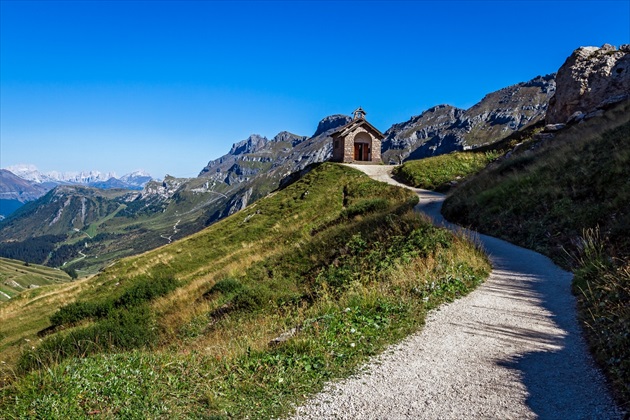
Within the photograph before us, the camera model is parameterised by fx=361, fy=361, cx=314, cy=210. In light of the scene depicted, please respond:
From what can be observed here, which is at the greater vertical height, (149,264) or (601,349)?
(601,349)

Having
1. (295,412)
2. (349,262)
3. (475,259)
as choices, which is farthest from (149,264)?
(295,412)

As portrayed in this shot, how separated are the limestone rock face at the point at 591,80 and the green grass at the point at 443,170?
30.8 ft

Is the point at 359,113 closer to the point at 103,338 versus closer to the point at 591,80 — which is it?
the point at 591,80

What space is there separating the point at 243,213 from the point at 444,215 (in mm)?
26003

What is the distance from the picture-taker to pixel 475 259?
12133mm

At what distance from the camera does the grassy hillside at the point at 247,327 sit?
558 centimetres

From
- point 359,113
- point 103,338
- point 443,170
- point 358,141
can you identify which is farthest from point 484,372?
point 359,113

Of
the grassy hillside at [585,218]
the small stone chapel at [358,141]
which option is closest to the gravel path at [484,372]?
the grassy hillside at [585,218]

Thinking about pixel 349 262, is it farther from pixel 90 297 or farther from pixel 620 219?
pixel 90 297

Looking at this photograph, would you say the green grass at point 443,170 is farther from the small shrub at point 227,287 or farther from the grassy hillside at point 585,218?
the small shrub at point 227,287

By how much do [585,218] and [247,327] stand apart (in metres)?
13.2

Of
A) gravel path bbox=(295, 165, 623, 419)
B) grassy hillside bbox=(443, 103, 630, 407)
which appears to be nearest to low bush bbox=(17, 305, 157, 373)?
gravel path bbox=(295, 165, 623, 419)

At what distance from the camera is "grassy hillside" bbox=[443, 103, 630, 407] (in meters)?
6.79

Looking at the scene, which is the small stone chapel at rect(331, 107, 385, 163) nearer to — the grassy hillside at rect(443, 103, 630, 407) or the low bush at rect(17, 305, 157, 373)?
the grassy hillside at rect(443, 103, 630, 407)
